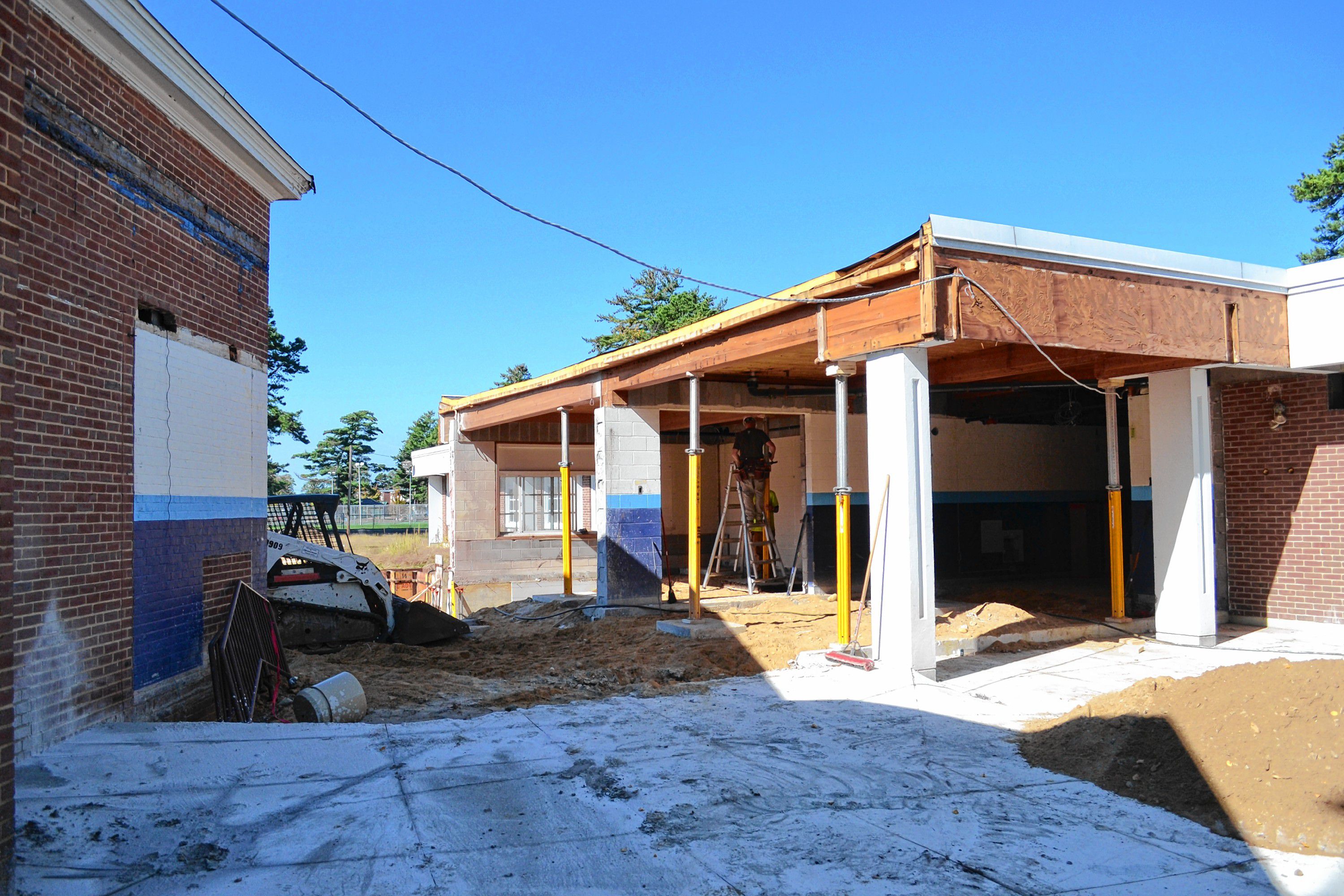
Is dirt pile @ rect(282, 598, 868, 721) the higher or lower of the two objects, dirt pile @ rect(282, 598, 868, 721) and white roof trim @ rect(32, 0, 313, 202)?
the lower

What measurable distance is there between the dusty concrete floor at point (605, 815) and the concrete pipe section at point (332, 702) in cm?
101

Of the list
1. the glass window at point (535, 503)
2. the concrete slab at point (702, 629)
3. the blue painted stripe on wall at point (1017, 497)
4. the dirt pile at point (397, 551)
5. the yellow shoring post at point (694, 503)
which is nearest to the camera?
the concrete slab at point (702, 629)

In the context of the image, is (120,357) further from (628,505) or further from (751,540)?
(751,540)

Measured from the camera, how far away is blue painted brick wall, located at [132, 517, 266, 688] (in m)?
7.51

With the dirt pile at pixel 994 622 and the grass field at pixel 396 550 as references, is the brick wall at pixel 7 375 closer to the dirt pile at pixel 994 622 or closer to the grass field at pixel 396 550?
the dirt pile at pixel 994 622

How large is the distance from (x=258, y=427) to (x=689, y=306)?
3470 cm

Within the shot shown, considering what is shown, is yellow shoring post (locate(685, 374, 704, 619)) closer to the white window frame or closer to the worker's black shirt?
the worker's black shirt

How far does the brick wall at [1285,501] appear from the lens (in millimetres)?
11492

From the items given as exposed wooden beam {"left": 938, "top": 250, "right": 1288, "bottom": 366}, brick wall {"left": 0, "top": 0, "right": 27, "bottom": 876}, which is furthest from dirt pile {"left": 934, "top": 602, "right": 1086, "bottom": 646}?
brick wall {"left": 0, "top": 0, "right": 27, "bottom": 876}

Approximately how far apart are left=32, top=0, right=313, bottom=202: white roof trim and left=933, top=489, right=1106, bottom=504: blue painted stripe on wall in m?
12.3

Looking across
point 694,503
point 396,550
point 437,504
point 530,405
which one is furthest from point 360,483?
point 694,503

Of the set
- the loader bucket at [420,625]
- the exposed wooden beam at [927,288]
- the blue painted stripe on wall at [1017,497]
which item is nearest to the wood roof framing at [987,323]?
the exposed wooden beam at [927,288]

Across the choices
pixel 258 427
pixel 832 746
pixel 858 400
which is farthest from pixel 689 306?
pixel 832 746

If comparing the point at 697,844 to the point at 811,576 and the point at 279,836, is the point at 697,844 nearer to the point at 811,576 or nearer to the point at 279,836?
the point at 279,836
